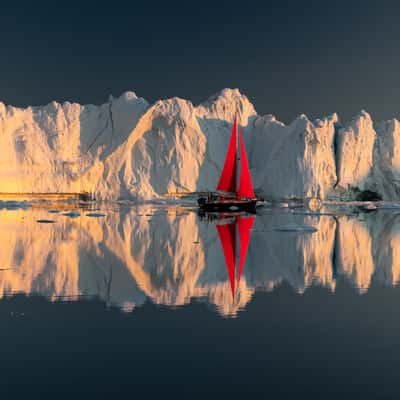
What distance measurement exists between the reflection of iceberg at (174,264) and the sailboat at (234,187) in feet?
66.0

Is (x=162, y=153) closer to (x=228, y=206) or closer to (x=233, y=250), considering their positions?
(x=228, y=206)

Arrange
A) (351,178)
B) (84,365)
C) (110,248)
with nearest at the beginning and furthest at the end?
(84,365) → (110,248) → (351,178)

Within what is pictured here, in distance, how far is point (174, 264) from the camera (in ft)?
48.0

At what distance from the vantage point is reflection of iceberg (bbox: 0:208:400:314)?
11008 mm

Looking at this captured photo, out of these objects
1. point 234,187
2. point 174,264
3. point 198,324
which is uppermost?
point 234,187

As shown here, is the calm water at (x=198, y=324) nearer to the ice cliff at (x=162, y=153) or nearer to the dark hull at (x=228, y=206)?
the dark hull at (x=228, y=206)

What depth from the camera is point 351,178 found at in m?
68.4

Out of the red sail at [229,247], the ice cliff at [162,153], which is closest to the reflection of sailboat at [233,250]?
the red sail at [229,247]

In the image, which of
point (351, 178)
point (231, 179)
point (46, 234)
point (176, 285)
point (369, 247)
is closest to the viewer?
point (176, 285)

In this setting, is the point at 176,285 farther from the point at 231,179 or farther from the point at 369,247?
the point at 231,179

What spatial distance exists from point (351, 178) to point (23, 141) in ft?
133

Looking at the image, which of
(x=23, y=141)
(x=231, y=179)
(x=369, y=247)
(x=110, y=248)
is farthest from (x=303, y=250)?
(x=23, y=141)

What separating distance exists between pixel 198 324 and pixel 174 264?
244 inches

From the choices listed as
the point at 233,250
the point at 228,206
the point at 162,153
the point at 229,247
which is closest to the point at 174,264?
the point at 233,250
